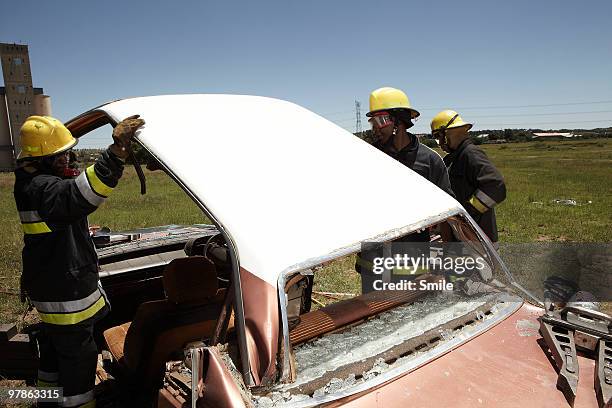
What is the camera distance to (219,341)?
5.16ft

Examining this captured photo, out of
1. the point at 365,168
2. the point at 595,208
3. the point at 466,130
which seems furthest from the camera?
the point at 595,208

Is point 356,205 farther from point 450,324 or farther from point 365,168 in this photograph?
point 450,324

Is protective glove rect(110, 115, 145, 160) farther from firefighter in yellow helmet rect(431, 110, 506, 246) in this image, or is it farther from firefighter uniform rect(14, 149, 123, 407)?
firefighter in yellow helmet rect(431, 110, 506, 246)

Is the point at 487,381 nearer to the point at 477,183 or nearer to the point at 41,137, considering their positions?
the point at 41,137

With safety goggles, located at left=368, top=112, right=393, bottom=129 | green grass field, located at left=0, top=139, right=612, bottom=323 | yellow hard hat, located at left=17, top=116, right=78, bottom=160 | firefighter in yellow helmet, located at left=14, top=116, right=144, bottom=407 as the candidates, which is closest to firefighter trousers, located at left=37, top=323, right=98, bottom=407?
firefighter in yellow helmet, located at left=14, top=116, right=144, bottom=407

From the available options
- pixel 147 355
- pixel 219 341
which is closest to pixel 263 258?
pixel 219 341

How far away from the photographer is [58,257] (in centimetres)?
221

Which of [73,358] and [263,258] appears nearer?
[263,258]

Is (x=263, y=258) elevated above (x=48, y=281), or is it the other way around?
(x=263, y=258)

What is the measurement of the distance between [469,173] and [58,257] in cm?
326

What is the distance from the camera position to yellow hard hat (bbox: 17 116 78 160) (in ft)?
7.02

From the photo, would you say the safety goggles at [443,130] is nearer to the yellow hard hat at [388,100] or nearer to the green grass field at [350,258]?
the yellow hard hat at [388,100]

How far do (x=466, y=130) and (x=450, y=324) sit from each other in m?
2.70

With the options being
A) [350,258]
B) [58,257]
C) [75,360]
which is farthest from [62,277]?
[350,258]
